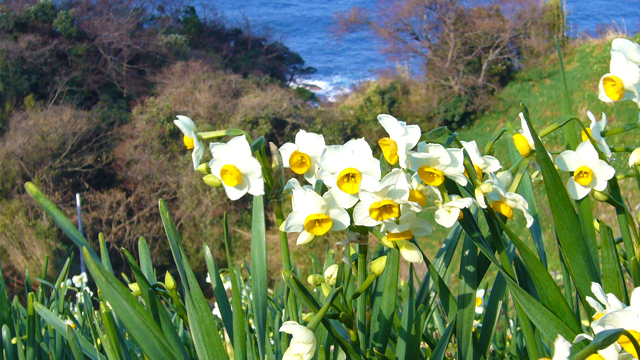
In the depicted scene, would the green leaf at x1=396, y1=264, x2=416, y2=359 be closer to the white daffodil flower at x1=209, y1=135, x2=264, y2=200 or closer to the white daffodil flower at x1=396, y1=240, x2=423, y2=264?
the white daffodil flower at x1=396, y1=240, x2=423, y2=264

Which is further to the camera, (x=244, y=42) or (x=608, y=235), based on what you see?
(x=244, y=42)

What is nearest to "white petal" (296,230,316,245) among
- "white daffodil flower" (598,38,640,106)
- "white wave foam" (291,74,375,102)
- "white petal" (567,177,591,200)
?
"white petal" (567,177,591,200)

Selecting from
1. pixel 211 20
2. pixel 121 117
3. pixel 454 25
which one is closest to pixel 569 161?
pixel 121 117

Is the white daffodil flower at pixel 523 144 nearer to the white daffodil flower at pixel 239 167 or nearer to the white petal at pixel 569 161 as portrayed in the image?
the white petal at pixel 569 161

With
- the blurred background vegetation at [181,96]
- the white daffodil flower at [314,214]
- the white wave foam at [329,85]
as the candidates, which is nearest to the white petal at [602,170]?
the white daffodil flower at [314,214]

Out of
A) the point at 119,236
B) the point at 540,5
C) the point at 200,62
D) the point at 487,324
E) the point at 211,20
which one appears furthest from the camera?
the point at 211,20

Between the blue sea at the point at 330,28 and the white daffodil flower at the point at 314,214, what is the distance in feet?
34.5

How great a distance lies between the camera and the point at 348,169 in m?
0.46

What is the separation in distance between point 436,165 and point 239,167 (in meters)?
0.20

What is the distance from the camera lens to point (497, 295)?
0.65m

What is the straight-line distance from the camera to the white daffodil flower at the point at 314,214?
0.47m

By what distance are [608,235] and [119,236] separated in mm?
6362

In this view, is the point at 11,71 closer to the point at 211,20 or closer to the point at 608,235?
the point at 211,20

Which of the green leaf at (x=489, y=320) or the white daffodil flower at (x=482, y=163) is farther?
the green leaf at (x=489, y=320)
